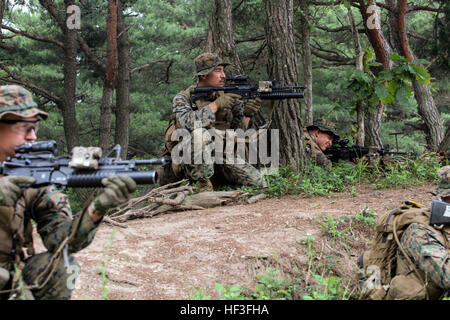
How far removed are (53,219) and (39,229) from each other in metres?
0.13

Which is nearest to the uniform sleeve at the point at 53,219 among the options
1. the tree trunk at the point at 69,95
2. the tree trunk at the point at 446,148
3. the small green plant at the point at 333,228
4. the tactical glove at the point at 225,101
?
the small green plant at the point at 333,228

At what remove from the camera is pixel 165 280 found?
3.75 meters

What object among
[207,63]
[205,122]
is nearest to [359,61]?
[207,63]

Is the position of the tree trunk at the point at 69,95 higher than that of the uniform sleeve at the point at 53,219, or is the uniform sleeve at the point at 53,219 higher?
the tree trunk at the point at 69,95

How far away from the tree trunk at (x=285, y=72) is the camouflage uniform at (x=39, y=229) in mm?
4701

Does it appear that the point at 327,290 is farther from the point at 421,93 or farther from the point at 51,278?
the point at 421,93

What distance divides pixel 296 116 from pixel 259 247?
333cm

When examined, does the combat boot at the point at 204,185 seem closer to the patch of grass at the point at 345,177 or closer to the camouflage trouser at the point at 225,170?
the camouflage trouser at the point at 225,170

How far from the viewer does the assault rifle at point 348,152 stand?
7.98 metres

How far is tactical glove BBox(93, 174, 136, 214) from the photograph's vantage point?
2545mm

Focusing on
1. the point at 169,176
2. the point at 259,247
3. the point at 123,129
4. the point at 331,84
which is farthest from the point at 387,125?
the point at 259,247

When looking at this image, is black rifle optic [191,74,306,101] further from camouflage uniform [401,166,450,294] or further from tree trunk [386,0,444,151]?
tree trunk [386,0,444,151]

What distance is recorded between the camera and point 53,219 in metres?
2.89
